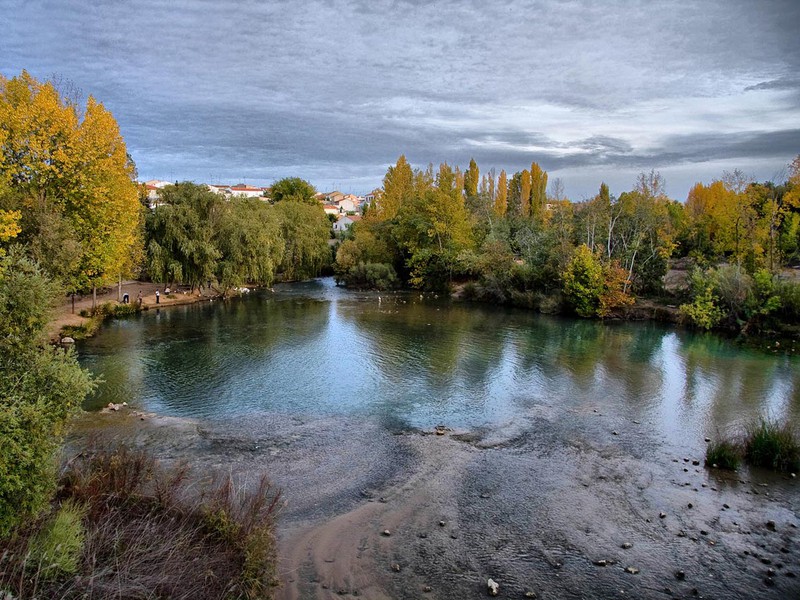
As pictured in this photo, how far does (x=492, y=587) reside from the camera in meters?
8.73

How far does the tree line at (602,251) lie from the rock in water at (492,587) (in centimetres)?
2969

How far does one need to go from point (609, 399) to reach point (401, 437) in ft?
28.6

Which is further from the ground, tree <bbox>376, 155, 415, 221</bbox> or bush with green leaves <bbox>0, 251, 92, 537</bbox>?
tree <bbox>376, 155, 415, 221</bbox>

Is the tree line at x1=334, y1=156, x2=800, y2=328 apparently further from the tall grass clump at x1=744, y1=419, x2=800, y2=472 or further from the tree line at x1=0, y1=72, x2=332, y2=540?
the tall grass clump at x1=744, y1=419, x2=800, y2=472

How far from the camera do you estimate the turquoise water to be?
18172mm

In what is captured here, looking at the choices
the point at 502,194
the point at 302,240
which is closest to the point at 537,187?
the point at 502,194

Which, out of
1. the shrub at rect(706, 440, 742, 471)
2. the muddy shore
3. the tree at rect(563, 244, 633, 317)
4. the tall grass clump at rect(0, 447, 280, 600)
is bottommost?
the muddy shore

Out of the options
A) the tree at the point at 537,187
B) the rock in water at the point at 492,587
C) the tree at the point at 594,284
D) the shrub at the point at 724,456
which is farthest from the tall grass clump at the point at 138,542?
the tree at the point at 537,187

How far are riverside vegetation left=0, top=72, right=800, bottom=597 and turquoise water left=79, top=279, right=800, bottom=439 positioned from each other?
430 centimetres

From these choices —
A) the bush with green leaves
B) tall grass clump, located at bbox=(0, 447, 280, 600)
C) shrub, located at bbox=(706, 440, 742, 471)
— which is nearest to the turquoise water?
shrub, located at bbox=(706, 440, 742, 471)

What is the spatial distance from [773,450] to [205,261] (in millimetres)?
37247

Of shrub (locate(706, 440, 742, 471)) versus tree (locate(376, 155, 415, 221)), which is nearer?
shrub (locate(706, 440, 742, 471))

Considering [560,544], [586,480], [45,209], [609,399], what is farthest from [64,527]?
→ [45,209]

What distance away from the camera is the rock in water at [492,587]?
865 cm
